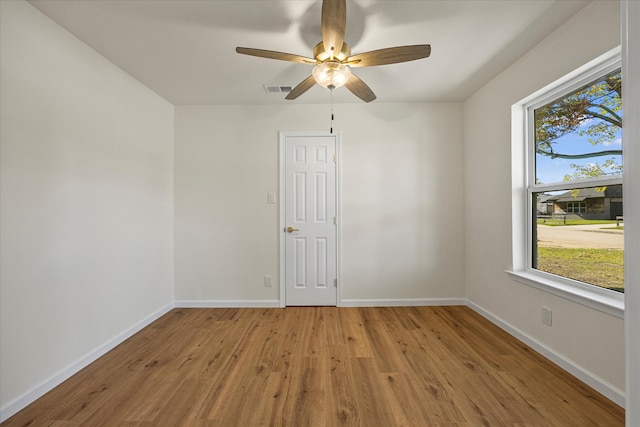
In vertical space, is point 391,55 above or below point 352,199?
above

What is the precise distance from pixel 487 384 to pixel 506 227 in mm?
1420

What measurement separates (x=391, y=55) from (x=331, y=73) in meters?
0.40

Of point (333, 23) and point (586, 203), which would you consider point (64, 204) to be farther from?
point (586, 203)

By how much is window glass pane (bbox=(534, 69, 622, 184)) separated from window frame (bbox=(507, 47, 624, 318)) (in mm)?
49

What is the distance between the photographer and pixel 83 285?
2.18 m

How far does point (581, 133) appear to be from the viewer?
211cm

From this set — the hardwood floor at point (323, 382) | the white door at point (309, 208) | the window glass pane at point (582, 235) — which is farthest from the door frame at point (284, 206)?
the window glass pane at point (582, 235)

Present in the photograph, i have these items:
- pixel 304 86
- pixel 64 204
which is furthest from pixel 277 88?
pixel 64 204

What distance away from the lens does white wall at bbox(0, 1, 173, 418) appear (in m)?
1.71

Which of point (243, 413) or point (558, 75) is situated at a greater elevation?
point (558, 75)

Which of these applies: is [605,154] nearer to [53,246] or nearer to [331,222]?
[331,222]

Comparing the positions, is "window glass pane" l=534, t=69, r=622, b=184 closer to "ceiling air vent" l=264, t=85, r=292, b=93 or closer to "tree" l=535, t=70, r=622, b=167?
"tree" l=535, t=70, r=622, b=167

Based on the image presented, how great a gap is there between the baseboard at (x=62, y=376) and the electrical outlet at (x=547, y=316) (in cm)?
351

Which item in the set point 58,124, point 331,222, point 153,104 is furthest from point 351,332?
point 153,104
